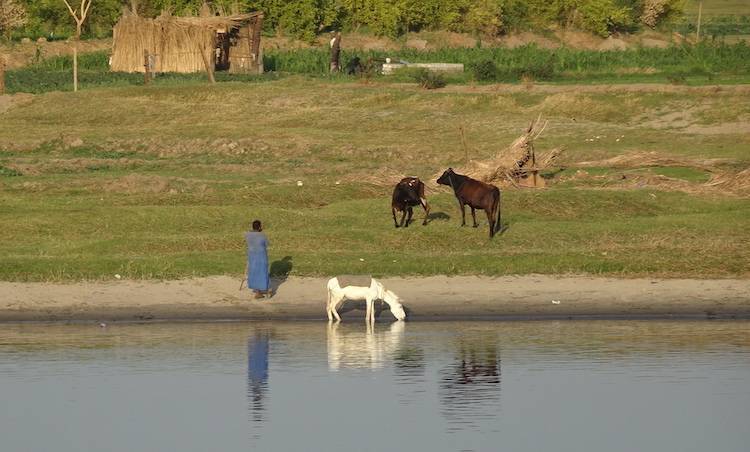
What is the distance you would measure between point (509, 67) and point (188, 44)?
1331 cm

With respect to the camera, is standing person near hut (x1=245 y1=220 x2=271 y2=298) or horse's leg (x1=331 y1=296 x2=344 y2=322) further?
standing person near hut (x1=245 y1=220 x2=271 y2=298)

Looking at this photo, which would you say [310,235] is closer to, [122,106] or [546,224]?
[546,224]

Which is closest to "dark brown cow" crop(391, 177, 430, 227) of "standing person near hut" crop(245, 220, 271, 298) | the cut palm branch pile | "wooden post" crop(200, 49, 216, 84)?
"standing person near hut" crop(245, 220, 271, 298)

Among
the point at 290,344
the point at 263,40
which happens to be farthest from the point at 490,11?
the point at 290,344

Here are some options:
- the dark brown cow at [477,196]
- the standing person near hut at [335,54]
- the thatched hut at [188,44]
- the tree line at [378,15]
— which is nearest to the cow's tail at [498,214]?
the dark brown cow at [477,196]

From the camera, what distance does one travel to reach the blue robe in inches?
963

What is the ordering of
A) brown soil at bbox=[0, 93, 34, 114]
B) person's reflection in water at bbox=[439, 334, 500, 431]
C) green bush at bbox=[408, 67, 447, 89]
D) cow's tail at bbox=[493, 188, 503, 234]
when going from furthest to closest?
brown soil at bbox=[0, 93, 34, 114] < green bush at bbox=[408, 67, 447, 89] < cow's tail at bbox=[493, 188, 503, 234] < person's reflection in water at bbox=[439, 334, 500, 431]

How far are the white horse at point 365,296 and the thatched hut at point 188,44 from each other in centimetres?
3993

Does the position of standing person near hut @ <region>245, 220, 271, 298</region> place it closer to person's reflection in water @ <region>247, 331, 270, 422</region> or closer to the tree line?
person's reflection in water @ <region>247, 331, 270, 422</region>

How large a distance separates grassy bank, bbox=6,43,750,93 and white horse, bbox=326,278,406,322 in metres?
34.2

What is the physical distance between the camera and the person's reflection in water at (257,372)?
19.6 meters

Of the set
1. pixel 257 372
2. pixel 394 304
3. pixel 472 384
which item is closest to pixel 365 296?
pixel 394 304

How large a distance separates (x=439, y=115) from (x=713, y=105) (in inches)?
342

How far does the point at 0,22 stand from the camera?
79.6 metres
